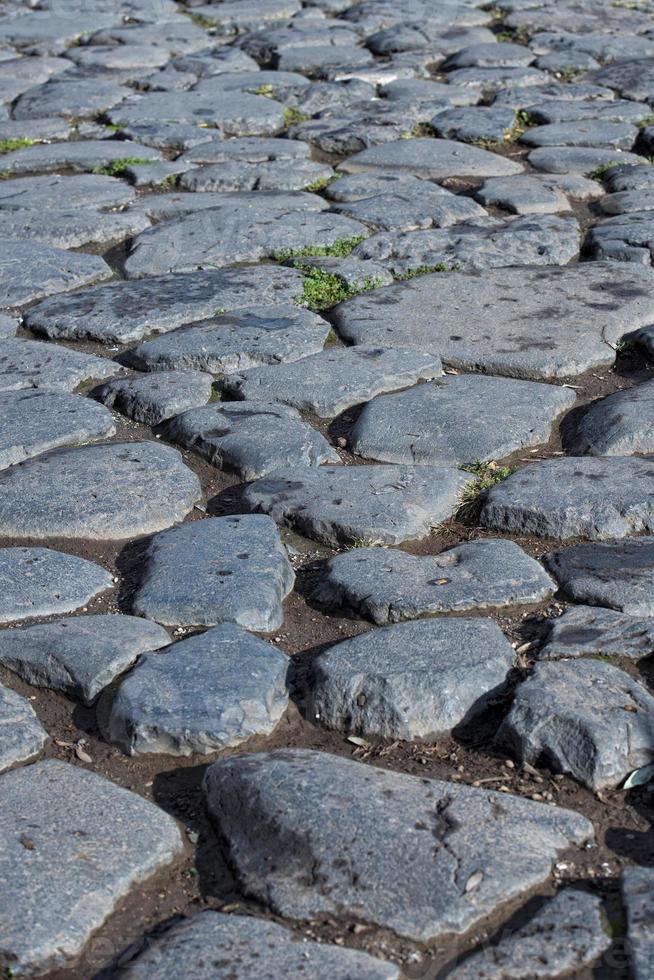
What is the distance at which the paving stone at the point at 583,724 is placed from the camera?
7.13ft

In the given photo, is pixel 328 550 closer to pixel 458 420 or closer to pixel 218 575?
pixel 218 575

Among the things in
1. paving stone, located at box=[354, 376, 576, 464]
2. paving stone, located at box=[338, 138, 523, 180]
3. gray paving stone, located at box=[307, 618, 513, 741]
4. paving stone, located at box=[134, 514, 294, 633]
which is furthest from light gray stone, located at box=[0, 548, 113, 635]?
paving stone, located at box=[338, 138, 523, 180]

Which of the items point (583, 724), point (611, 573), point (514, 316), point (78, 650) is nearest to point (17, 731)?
point (78, 650)

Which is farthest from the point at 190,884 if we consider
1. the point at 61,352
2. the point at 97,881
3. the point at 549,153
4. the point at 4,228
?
the point at 549,153

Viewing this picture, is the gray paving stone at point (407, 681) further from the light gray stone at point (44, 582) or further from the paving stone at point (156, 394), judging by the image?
the paving stone at point (156, 394)

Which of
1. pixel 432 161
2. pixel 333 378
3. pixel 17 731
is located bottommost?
pixel 17 731

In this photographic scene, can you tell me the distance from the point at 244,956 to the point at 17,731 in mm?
691

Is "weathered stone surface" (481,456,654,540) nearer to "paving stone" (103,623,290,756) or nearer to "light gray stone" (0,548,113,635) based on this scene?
"paving stone" (103,623,290,756)

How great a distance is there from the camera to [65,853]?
2.00 meters

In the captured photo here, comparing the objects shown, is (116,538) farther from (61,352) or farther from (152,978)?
(152,978)

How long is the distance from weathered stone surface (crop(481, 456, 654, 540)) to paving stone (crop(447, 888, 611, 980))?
1.12 m

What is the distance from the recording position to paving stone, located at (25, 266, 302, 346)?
3.90m

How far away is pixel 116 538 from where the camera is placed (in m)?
2.94

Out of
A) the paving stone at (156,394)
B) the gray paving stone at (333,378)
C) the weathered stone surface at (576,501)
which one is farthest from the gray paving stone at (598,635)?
the paving stone at (156,394)
